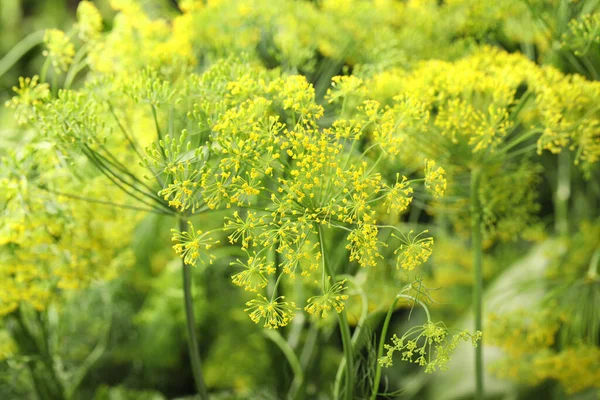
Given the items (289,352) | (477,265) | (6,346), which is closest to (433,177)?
(477,265)

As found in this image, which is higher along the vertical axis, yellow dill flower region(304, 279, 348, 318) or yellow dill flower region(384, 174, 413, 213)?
yellow dill flower region(384, 174, 413, 213)

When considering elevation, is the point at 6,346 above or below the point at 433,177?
below

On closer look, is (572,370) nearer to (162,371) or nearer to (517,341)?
(517,341)

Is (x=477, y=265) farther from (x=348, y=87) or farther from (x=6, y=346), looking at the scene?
(x=6, y=346)

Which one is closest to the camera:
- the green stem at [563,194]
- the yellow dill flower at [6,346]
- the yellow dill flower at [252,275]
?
the yellow dill flower at [252,275]

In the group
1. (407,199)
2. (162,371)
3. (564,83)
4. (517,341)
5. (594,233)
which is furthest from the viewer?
(162,371)

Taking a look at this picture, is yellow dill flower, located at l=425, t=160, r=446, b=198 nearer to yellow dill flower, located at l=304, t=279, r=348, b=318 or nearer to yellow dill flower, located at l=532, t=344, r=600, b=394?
yellow dill flower, located at l=304, t=279, r=348, b=318

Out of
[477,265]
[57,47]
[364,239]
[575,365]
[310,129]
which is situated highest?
[57,47]

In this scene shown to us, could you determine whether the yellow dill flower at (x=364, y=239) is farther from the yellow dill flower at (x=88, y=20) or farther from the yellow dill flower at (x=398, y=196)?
the yellow dill flower at (x=88, y=20)

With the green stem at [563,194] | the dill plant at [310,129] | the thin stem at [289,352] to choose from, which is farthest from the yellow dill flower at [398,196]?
the green stem at [563,194]

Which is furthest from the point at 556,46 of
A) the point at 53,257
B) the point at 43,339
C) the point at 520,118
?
the point at 43,339

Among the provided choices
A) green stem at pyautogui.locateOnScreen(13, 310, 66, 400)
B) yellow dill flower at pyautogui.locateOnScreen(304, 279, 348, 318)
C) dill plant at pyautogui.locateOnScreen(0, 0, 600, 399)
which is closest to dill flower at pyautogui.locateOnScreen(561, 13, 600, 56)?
dill plant at pyautogui.locateOnScreen(0, 0, 600, 399)
